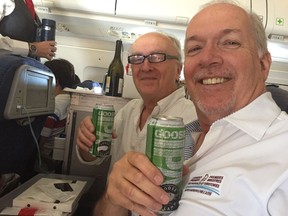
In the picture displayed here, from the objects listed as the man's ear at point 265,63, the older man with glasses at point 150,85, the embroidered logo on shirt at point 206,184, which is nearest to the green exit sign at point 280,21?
the older man with glasses at point 150,85

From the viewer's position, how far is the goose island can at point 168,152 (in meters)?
0.58

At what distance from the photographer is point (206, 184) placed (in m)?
0.66

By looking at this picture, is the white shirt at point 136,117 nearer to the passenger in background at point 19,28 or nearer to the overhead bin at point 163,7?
the passenger in background at point 19,28

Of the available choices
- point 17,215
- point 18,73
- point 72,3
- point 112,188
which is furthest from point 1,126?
point 72,3

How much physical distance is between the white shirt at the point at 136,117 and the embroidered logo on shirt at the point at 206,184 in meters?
0.51

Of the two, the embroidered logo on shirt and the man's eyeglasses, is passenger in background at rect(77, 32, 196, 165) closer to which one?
the man's eyeglasses

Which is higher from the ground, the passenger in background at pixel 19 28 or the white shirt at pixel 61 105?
the passenger in background at pixel 19 28

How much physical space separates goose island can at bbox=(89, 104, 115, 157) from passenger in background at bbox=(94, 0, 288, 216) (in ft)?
0.61

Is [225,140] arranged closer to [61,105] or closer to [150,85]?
[150,85]

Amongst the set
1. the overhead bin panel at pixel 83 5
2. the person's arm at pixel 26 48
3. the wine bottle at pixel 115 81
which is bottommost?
the wine bottle at pixel 115 81

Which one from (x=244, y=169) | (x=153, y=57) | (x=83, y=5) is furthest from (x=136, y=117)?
(x=83, y=5)

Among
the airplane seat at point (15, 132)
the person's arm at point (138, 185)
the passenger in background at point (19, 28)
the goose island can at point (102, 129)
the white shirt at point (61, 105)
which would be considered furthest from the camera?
the white shirt at point (61, 105)

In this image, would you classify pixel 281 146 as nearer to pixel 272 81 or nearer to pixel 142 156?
pixel 142 156

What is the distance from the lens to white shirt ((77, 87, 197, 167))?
4.22 feet
